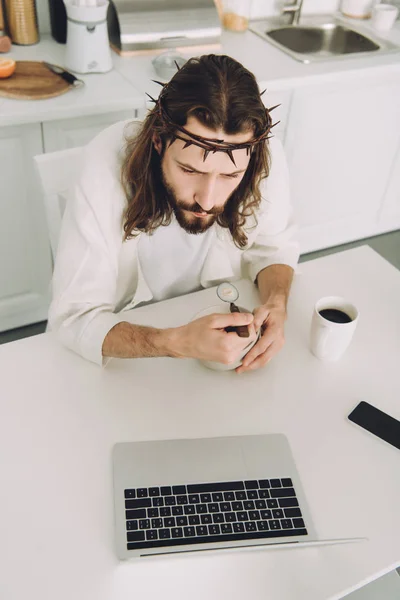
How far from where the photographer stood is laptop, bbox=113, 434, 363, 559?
886mm

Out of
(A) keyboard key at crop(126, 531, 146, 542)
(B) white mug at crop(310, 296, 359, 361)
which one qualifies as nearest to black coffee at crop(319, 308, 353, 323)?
(B) white mug at crop(310, 296, 359, 361)

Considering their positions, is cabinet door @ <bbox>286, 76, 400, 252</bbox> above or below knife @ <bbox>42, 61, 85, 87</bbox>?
below

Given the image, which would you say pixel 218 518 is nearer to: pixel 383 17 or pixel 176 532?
pixel 176 532

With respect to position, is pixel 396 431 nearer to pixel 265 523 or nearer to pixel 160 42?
pixel 265 523

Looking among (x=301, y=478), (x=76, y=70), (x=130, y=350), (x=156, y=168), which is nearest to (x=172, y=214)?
(x=156, y=168)

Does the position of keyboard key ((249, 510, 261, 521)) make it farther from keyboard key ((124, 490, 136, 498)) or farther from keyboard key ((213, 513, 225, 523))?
keyboard key ((124, 490, 136, 498))

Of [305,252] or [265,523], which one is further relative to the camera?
[305,252]

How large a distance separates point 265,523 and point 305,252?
2092mm

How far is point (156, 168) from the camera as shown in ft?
4.14

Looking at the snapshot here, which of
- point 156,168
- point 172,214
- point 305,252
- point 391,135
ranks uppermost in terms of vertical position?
point 156,168

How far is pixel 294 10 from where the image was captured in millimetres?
2645

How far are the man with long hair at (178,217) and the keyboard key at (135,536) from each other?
0.34m

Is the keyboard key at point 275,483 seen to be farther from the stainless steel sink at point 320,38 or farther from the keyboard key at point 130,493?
the stainless steel sink at point 320,38

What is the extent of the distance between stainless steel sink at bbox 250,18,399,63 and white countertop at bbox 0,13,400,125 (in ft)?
0.25
